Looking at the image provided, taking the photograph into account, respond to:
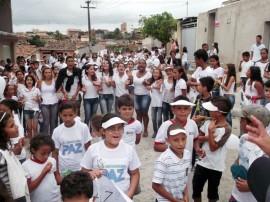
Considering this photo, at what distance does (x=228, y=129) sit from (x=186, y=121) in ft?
1.61

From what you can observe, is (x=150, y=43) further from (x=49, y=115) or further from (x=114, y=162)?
(x=114, y=162)

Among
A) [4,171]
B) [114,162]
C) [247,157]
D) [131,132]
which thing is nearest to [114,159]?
[114,162]

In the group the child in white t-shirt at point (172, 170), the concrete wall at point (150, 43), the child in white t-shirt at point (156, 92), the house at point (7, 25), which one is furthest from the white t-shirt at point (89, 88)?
the concrete wall at point (150, 43)

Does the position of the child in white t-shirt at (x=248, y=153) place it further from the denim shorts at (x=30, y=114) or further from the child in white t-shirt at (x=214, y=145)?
the denim shorts at (x=30, y=114)

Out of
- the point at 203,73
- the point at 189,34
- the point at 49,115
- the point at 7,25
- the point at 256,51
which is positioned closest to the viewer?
the point at 203,73

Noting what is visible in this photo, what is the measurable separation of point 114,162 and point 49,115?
4040 mm

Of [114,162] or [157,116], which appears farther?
[157,116]

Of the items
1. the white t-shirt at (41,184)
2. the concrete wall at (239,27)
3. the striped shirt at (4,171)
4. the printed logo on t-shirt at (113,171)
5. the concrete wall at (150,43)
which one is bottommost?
the white t-shirt at (41,184)

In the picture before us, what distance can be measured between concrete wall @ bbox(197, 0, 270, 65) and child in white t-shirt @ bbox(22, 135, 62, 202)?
1200cm

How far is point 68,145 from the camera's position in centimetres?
362

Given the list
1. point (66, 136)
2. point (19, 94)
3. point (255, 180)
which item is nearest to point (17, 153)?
point (66, 136)

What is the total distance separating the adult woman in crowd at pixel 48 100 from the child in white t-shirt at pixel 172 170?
13.1 ft

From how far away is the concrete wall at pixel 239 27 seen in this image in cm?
1253

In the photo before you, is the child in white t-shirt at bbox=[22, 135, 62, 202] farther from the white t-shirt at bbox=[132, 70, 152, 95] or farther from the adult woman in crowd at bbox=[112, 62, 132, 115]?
the adult woman in crowd at bbox=[112, 62, 132, 115]
